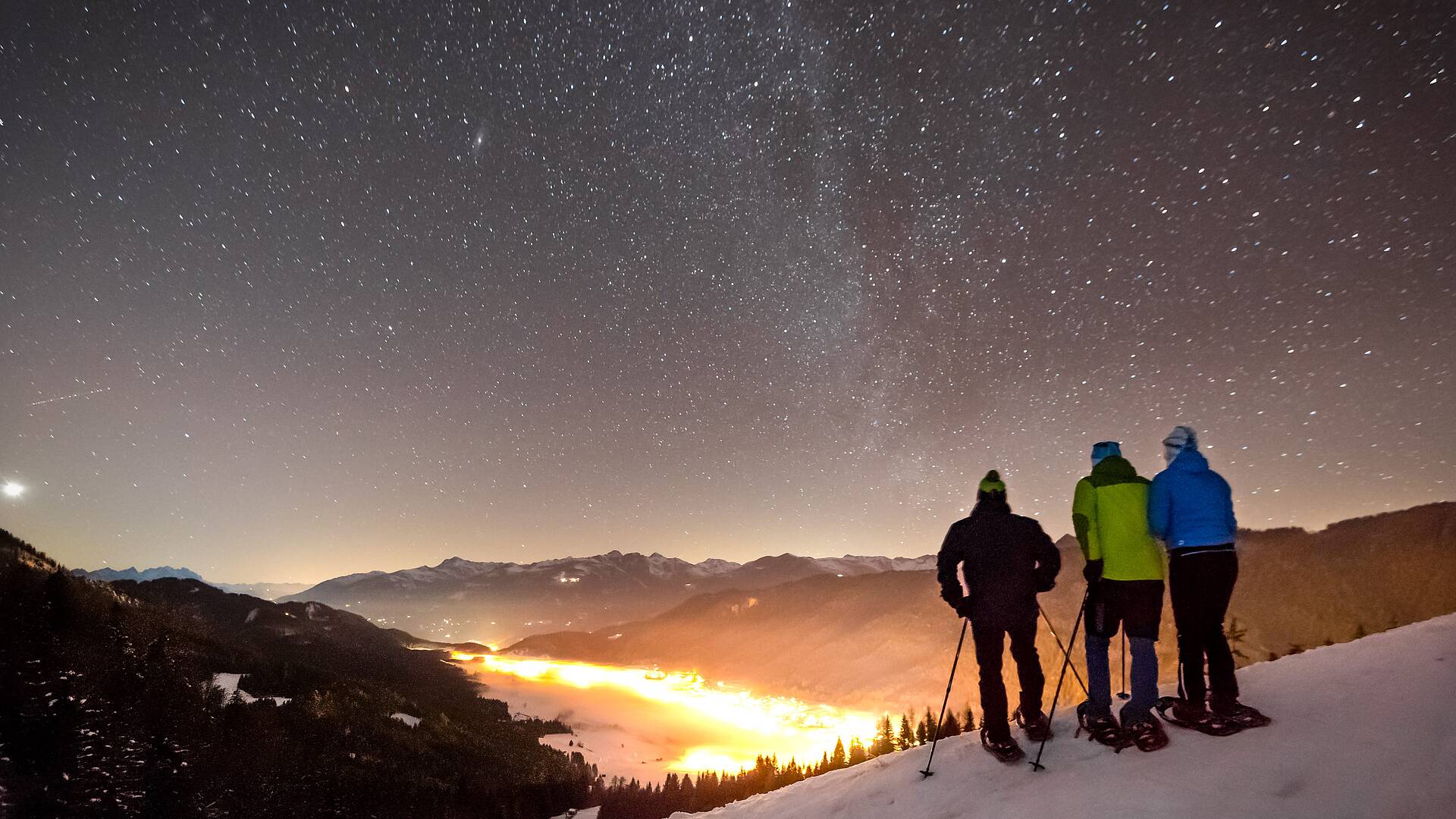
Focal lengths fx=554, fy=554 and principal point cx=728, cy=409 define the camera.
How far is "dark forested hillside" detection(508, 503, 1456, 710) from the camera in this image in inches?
1430

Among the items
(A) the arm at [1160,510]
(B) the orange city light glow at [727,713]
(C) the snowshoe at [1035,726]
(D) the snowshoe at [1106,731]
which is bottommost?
(B) the orange city light glow at [727,713]

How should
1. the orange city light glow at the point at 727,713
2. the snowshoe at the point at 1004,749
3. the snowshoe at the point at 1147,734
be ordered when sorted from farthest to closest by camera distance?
1. the orange city light glow at the point at 727,713
2. the snowshoe at the point at 1004,749
3. the snowshoe at the point at 1147,734

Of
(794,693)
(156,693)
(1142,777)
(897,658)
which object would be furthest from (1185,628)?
(794,693)

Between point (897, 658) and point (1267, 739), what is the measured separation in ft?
255

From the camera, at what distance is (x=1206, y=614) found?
5.26 metres

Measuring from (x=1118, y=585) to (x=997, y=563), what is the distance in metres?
1.10

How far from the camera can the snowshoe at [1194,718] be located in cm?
489

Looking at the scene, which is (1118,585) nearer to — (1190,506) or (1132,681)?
(1132,681)

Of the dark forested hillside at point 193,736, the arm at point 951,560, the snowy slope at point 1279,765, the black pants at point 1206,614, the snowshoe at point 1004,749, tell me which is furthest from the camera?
the dark forested hillside at point 193,736

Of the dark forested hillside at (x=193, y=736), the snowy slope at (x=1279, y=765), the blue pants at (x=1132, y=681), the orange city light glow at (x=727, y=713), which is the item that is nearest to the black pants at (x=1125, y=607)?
the blue pants at (x=1132, y=681)

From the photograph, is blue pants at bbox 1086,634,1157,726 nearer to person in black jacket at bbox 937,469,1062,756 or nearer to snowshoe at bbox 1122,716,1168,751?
snowshoe at bbox 1122,716,1168,751

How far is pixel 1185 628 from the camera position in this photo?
5.42 meters

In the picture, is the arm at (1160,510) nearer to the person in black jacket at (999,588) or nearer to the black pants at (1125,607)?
the black pants at (1125,607)

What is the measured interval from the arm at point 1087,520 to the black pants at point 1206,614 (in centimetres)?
67
